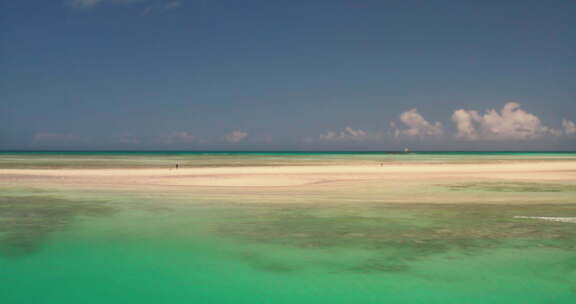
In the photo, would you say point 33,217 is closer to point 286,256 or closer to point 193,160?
point 286,256

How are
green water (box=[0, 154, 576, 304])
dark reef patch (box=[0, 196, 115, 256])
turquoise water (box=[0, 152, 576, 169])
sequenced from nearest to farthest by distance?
green water (box=[0, 154, 576, 304]), dark reef patch (box=[0, 196, 115, 256]), turquoise water (box=[0, 152, 576, 169])

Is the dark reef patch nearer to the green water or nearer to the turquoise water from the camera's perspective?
the green water

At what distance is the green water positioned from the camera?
241 inches

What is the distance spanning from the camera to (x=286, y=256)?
783 cm


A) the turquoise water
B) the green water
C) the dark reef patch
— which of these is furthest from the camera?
the turquoise water

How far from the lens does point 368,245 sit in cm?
859

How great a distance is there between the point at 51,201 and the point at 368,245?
10959 mm

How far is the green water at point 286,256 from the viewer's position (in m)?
6.12

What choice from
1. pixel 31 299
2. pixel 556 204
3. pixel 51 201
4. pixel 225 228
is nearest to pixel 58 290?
pixel 31 299

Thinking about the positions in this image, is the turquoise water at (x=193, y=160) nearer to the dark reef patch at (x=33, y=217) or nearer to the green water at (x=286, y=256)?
the dark reef patch at (x=33, y=217)

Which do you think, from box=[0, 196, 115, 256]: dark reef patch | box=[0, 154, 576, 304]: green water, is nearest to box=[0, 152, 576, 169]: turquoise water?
box=[0, 196, 115, 256]: dark reef patch

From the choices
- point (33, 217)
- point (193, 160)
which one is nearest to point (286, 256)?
point (33, 217)

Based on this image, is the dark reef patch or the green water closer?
the green water

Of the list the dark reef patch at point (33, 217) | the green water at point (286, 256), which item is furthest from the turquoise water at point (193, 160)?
the green water at point (286, 256)
